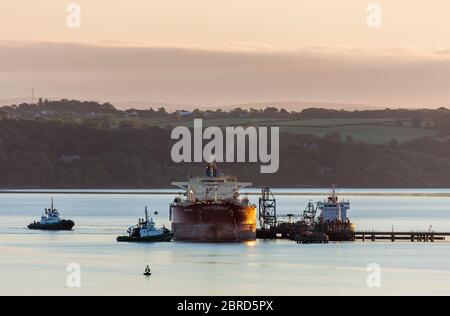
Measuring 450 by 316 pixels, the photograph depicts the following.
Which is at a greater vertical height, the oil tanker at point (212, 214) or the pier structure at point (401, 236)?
the oil tanker at point (212, 214)

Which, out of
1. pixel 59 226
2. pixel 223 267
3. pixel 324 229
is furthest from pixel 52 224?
pixel 223 267

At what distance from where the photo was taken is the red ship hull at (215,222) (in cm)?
15338

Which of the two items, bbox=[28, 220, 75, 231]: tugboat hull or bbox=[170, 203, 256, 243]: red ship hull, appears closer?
bbox=[170, 203, 256, 243]: red ship hull

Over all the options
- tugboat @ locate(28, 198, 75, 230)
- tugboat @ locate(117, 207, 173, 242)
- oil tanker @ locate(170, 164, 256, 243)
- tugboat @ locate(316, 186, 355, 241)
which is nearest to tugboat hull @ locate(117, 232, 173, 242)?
tugboat @ locate(117, 207, 173, 242)

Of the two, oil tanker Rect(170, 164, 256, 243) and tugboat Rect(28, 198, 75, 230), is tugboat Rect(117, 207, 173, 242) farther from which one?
tugboat Rect(28, 198, 75, 230)

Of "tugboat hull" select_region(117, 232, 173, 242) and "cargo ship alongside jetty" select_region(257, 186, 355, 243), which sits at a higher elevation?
"cargo ship alongside jetty" select_region(257, 186, 355, 243)

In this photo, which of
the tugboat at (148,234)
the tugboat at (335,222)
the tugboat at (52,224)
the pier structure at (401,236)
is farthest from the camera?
→ the tugboat at (52,224)

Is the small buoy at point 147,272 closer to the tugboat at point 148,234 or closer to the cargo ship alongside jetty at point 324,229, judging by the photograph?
the tugboat at point 148,234

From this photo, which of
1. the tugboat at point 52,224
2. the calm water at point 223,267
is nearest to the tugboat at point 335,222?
the calm water at point 223,267

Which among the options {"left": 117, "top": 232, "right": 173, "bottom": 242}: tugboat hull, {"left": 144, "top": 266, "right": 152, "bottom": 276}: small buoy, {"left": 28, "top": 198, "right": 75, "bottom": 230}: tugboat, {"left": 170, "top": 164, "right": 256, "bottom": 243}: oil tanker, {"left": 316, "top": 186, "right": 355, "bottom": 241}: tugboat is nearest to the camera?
{"left": 144, "top": 266, "right": 152, "bottom": 276}: small buoy

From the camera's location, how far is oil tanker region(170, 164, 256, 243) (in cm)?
15362

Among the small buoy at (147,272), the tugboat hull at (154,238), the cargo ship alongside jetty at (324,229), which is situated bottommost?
the small buoy at (147,272)

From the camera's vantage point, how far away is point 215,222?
154 meters
